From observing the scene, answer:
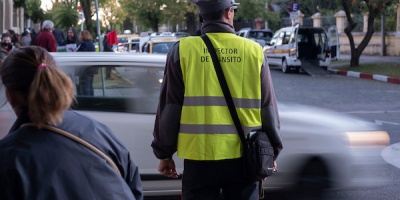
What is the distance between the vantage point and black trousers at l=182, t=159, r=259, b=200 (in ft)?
12.1

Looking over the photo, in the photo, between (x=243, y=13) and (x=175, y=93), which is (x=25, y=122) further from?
(x=243, y=13)

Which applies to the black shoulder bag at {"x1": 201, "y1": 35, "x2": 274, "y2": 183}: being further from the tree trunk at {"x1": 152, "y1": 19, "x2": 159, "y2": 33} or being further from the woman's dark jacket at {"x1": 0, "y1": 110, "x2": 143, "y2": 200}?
the tree trunk at {"x1": 152, "y1": 19, "x2": 159, "y2": 33}

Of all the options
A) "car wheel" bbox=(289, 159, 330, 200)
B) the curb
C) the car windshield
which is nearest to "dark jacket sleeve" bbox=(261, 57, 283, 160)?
"car wheel" bbox=(289, 159, 330, 200)

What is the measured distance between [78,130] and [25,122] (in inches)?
7.1

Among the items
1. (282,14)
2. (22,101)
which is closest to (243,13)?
(282,14)

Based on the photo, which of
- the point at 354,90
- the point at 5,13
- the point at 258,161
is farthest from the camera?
the point at 5,13

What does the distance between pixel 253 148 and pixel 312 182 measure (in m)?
2.57

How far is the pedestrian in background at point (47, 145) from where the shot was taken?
2248mm

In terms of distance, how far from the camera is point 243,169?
3.69 m

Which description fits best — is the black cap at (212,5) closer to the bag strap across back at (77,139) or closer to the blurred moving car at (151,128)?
the bag strap across back at (77,139)

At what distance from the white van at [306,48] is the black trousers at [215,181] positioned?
22750 mm

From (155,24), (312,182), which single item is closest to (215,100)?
(312,182)

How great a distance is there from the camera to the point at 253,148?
364 centimetres

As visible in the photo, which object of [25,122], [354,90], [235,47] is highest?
[235,47]
